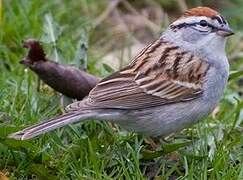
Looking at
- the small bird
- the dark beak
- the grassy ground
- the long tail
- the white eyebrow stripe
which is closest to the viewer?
the long tail

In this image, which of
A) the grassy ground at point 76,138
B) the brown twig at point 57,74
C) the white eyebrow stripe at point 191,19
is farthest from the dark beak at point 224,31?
the brown twig at point 57,74

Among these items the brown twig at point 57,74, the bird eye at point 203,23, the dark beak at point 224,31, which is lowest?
the brown twig at point 57,74

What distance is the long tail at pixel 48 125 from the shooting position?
4168 mm

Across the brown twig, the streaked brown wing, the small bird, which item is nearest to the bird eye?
the small bird

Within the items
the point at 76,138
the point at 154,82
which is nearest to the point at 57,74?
the point at 76,138

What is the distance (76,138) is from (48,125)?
20.1 inches

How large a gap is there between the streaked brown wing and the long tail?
0.46 ft

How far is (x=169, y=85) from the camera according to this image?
181 inches

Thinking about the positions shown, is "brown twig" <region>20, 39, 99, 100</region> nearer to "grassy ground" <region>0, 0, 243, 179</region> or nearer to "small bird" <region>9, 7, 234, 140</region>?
"grassy ground" <region>0, 0, 243, 179</region>

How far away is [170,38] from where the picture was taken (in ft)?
16.0

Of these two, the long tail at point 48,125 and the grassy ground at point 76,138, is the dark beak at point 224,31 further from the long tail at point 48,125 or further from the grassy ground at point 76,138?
the long tail at point 48,125

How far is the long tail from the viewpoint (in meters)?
4.17

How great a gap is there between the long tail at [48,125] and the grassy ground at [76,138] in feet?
0.19

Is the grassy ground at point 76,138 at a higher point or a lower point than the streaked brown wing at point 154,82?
lower
